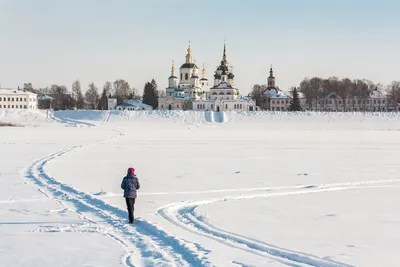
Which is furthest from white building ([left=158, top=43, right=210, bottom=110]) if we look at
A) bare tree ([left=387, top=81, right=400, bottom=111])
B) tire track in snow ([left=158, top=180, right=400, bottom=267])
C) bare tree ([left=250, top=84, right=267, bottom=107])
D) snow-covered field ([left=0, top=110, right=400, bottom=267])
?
tire track in snow ([left=158, top=180, right=400, bottom=267])

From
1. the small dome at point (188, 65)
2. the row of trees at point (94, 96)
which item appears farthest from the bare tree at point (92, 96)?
the small dome at point (188, 65)

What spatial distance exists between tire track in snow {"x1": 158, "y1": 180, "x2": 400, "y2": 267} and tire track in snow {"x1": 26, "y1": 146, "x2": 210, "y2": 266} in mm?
729

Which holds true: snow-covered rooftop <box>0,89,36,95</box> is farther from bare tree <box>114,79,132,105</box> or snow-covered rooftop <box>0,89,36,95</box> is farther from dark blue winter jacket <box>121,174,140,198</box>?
dark blue winter jacket <box>121,174,140,198</box>

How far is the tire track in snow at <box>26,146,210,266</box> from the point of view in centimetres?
819

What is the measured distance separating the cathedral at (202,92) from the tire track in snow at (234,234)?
3661 inches

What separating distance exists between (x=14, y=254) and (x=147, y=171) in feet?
37.6

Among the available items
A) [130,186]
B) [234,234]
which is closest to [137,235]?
[130,186]

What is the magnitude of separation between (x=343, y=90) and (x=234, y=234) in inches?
4678

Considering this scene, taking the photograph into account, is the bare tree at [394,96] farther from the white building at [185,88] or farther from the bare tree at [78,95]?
the bare tree at [78,95]

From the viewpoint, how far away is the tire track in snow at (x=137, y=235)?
8188mm

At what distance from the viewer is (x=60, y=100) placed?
12862 cm

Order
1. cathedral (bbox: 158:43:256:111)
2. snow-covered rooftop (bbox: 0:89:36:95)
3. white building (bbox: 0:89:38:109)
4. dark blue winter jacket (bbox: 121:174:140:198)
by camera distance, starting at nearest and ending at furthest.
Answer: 1. dark blue winter jacket (bbox: 121:174:140:198)
2. cathedral (bbox: 158:43:256:111)
3. white building (bbox: 0:89:38:109)
4. snow-covered rooftop (bbox: 0:89:36:95)

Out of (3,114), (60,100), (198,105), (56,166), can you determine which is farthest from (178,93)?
(56,166)

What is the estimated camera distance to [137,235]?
9.81 meters
